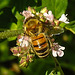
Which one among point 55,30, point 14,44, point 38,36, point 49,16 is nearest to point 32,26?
point 38,36

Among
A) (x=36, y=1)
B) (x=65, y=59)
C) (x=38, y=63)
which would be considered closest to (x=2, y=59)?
(x=38, y=63)

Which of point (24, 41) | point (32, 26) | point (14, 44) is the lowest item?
point (14, 44)

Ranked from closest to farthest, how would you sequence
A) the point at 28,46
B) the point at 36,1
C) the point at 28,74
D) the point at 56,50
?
1. the point at 28,46
2. the point at 56,50
3. the point at 36,1
4. the point at 28,74

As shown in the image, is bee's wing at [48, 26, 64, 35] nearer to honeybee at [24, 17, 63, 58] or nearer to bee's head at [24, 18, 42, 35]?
honeybee at [24, 17, 63, 58]

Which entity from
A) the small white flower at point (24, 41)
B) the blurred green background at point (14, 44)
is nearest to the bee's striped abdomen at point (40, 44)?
the small white flower at point (24, 41)

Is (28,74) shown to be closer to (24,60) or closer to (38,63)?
(38,63)

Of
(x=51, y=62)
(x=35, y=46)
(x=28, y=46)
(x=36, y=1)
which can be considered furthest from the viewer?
(x=51, y=62)

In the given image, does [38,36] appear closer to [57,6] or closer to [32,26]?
[32,26]
